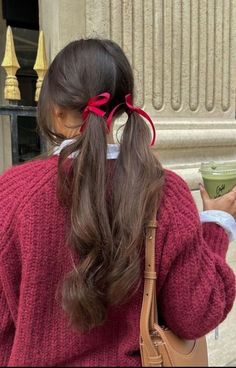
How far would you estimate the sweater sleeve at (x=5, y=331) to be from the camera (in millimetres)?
1458

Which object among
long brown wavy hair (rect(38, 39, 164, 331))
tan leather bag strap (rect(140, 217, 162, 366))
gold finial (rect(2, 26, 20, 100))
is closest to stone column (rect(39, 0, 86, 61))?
gold finial (rect(2, 26, 20, 100))

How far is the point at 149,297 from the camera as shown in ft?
4.54

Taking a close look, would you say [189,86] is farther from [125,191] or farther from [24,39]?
[125,191]

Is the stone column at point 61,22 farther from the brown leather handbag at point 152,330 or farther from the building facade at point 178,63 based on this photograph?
the brown leather handbag at point 152,330

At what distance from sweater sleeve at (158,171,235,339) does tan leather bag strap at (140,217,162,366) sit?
0.05 meters

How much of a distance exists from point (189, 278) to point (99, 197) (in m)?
0.36

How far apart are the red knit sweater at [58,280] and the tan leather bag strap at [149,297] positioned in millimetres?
30

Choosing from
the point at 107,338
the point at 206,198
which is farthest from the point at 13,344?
the point at 206,198

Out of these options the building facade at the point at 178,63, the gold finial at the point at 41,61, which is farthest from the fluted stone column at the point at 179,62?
the gold finial at the point at 41,61

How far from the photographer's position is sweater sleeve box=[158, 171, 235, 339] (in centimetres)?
141

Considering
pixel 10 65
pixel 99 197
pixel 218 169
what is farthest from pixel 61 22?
pixel 99 197

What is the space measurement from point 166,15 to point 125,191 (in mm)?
2158

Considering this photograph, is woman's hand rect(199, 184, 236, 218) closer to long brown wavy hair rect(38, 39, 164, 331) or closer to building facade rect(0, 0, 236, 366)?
long brown wavy hair rect(38, 39, 164, 331)

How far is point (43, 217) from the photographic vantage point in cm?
136
